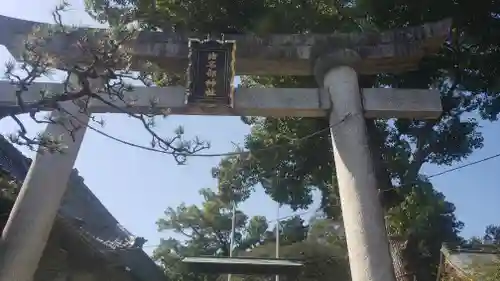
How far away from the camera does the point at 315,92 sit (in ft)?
25.5

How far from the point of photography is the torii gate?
6.26 m

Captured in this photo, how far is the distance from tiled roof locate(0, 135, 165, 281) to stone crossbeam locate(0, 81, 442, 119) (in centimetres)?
196

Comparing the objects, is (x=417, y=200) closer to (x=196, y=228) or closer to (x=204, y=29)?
(x=204, y=29)

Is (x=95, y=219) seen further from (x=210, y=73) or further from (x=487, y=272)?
(x=487, y=272)

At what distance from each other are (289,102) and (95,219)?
20.8 feet

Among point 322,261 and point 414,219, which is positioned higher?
point 322,261

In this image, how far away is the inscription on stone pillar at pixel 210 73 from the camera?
734 cm

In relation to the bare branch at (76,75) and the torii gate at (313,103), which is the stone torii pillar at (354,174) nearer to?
the torii gate at (313,103)

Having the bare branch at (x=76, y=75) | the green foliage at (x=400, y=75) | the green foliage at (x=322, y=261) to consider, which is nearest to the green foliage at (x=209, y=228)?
the green foliage at (x=322, y=261)

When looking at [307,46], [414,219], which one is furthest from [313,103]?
[414,219]

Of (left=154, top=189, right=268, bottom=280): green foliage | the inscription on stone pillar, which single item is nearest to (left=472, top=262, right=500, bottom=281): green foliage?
the inscription on stone pillar

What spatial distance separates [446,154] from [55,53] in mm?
7864

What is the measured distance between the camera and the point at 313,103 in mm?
7637

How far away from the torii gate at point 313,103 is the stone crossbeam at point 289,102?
0.02 m
